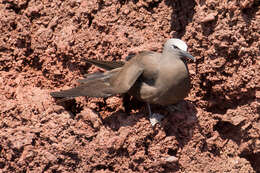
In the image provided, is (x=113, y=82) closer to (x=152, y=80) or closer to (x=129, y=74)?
(x=129, y=74)

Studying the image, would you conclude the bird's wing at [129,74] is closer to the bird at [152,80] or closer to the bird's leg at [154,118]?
the bird at [152,80]

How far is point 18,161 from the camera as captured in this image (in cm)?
362

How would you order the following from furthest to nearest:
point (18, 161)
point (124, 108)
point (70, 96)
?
point (124, 108) < point (70, 96) < point (18, 161)

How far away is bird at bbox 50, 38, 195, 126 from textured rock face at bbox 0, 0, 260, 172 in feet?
0.58

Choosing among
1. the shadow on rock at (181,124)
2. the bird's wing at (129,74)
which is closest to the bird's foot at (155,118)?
the shadow on rock at (181,124)

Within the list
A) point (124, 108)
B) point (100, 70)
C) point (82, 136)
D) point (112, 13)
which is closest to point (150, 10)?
point (112, 13)

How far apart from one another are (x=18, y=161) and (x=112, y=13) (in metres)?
1.85

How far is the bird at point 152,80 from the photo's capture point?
3859mm

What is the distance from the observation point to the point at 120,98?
4234 mm

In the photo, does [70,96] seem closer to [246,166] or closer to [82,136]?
[82,136]

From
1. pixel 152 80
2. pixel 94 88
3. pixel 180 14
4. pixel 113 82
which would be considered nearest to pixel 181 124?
pixel 152 80

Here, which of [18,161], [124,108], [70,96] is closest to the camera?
[18,161]

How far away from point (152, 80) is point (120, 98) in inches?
18.4

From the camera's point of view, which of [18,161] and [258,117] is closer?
[18,161]
